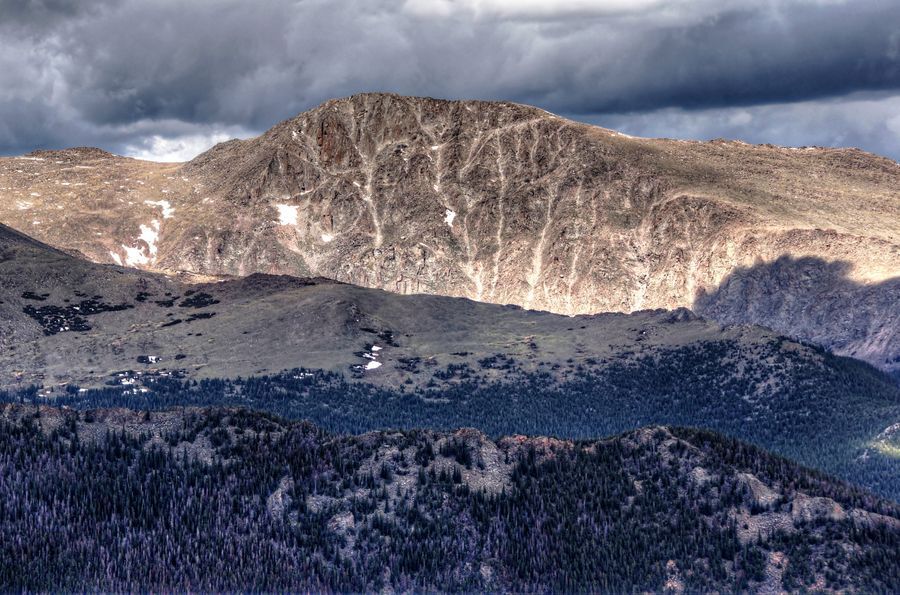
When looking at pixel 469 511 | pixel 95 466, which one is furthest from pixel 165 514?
pixel 469 511

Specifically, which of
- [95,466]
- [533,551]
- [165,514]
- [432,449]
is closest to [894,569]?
[533,551]

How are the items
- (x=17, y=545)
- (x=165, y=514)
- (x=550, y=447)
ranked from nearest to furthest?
(x=17, y=545) < (x=165, y=514) < (x=550, y=447)

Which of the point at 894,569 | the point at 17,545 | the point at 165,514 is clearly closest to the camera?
the point at 894,569

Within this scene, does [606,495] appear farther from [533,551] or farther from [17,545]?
[17,545]

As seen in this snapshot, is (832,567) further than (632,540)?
No

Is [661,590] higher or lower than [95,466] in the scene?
lower

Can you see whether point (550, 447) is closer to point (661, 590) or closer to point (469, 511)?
point (469, 511)
